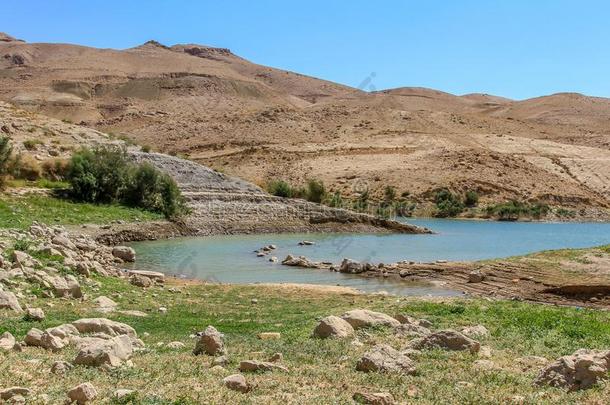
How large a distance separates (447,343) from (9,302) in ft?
28.7

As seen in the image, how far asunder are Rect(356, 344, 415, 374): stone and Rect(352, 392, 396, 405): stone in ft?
4.52

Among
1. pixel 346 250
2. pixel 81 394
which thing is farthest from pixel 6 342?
pixel 346 250

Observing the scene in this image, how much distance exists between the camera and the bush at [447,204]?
226 feet

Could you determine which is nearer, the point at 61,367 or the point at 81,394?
the point at 81,394

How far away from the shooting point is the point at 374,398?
23.6 feet

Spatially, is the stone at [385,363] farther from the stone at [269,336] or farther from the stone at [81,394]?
the stone at [81,394]

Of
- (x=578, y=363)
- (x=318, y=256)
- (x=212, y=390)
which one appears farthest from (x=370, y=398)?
(x=318, y=256)

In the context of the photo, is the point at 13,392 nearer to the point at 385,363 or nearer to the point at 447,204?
the point at 385,363

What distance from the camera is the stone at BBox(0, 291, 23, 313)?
41.7ft

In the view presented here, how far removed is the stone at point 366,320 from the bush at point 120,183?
3140 centimetres

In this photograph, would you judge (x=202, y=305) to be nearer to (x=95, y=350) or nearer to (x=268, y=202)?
(x=95, y=350)

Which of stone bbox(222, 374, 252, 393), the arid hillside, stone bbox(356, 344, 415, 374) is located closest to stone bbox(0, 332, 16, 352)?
stone bbox(222, 374, 252, 393)

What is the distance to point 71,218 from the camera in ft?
117

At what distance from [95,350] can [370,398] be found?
379 cm
